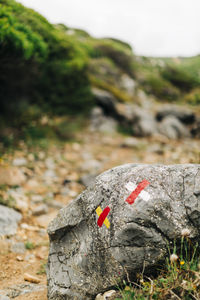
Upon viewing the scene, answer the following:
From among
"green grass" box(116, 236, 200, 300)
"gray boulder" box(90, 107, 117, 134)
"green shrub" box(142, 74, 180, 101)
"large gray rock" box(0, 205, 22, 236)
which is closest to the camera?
"green grass" box(116, 236, 200, 300)

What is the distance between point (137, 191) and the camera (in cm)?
243

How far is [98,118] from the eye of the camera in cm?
1098

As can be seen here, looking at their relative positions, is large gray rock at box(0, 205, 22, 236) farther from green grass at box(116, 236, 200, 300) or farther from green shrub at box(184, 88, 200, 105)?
green shrub at box(184, 88, 200, 105)

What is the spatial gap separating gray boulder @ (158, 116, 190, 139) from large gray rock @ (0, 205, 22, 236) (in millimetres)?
Result: 7960

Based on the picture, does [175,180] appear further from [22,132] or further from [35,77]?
[35,77]

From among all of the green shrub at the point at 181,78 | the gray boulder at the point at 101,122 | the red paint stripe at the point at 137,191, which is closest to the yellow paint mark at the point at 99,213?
the red paint stripe at the point at 137,191

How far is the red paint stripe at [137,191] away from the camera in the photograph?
2385mm

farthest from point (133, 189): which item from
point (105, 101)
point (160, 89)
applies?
point (160, 89)

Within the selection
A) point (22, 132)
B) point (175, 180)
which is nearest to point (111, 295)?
point (175, 180)

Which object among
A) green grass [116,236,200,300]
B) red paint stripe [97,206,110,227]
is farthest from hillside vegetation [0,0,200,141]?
green grass [116,236,200,300]

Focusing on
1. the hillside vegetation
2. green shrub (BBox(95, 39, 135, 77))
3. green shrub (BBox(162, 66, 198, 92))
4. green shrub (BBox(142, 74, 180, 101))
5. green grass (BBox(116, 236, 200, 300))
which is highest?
green shrub (BBox(95, 39, 135, 77))

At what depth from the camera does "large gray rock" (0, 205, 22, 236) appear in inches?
165

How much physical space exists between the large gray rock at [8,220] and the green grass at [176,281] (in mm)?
2648

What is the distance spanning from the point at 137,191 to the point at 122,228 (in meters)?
0.40
